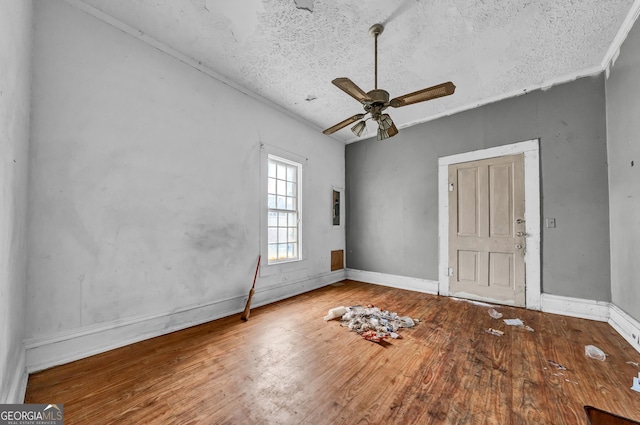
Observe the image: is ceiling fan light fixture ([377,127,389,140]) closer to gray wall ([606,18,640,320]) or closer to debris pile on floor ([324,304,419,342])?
debris pile on floor ([324,304,419,342])

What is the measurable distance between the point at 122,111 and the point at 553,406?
4.04 meters

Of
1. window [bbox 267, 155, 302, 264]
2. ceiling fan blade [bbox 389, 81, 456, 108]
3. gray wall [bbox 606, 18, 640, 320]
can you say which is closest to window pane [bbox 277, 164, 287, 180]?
window [bbox 267, 155, 302, 264]

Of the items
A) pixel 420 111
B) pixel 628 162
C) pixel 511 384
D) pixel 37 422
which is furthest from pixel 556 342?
pixel 37 422

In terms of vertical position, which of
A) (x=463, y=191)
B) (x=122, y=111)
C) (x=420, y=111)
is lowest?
(x=463, y=191)

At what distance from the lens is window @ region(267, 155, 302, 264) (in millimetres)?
3887

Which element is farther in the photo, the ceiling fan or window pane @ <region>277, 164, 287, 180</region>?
window pane @ <region>277, 164, 287, 180</region>

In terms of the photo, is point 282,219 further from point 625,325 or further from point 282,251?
point 625,325

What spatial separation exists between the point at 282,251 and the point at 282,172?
130 cm

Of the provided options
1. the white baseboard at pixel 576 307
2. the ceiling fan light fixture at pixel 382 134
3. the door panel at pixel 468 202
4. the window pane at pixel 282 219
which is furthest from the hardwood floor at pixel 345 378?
the ceiling fan light fixture at pixel 382 134

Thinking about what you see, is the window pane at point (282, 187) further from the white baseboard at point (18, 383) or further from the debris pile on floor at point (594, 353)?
the debris pile on floor at point (594, 353)

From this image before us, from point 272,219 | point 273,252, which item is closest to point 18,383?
point 273,252

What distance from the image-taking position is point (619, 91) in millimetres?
2600

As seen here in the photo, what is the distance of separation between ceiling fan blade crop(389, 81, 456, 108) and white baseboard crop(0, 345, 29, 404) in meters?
3.23

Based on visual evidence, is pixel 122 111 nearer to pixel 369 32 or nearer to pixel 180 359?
pixel 180 359
